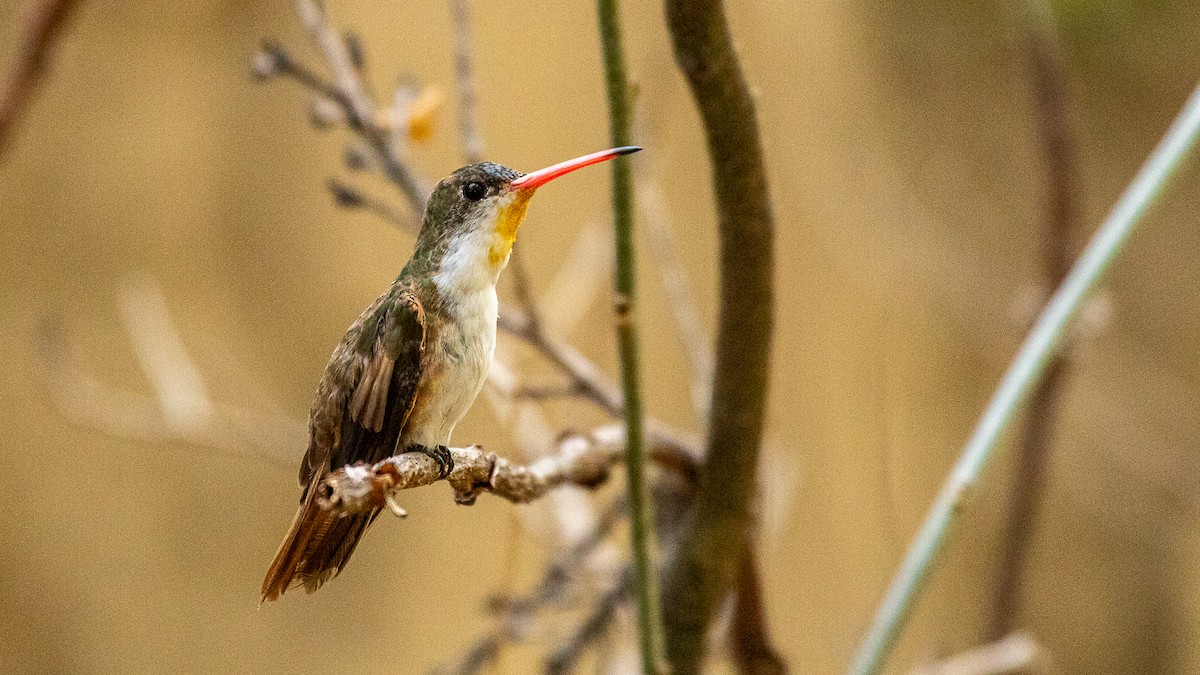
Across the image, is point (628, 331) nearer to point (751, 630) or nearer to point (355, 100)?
point (355, 100)

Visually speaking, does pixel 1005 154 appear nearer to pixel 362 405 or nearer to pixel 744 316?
pixel 744 316

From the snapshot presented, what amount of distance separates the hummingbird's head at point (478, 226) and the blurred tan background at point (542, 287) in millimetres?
1176

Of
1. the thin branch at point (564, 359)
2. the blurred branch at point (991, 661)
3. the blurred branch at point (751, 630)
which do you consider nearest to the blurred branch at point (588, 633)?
the blurred branch at point (751, 630)

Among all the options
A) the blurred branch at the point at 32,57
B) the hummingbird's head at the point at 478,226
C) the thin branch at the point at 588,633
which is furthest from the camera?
the thin branch at the point at 588,633

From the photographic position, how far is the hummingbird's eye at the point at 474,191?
0.95m

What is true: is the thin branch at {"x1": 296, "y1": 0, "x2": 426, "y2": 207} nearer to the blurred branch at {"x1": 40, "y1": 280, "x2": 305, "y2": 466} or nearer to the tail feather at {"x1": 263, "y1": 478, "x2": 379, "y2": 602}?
the tail feather at {"x1": 263, "y1": 478, "x2": 379, "y2": 602}

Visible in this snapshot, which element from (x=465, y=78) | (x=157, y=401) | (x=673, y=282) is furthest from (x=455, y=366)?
(x=157, y=401)

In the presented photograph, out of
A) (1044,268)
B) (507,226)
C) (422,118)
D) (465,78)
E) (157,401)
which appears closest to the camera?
(507,226)

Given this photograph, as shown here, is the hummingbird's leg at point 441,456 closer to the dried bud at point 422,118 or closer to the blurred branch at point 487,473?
the blurred branch at point 487,473

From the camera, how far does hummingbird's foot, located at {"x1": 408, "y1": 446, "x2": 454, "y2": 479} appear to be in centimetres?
72

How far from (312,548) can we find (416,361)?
7.1 inches

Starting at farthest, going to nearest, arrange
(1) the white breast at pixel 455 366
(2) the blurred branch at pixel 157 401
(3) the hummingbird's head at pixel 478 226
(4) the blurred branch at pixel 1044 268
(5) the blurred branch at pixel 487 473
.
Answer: (2) the blurred branch at pixel 157 401, (4) the blurred branch at pixel 1044 268, (3) the hummingbird's head at pixel 478 226, (1) the white breast at pixel 455 366, (5) the blurred branch at pixel 487 473

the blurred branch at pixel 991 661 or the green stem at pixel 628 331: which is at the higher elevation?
the green stem at pixel 628 331

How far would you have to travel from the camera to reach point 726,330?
3.50 ft
